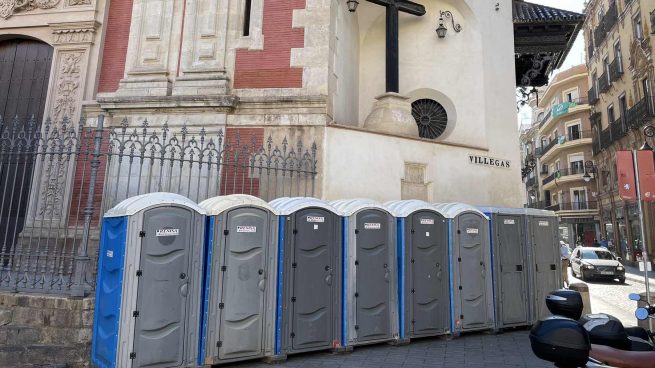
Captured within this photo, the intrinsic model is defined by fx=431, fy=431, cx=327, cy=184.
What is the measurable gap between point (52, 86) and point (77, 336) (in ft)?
25.6

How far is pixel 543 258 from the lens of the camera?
797 cm

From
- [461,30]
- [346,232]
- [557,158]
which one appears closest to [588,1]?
[557,158]

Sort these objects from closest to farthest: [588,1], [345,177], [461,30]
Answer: [345,177] < [461,30] < [588,1]

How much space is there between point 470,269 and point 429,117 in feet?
21.1

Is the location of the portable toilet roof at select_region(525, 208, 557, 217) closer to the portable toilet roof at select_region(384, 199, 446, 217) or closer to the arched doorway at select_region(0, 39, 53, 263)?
the portable toilet roof at select_region(384, 199, 446, 217)

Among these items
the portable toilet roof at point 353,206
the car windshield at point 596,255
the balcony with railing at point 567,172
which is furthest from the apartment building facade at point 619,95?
the portable toilet roof at point 353,206

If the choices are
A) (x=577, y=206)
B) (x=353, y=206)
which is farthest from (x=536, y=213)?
(x=577, y=206)

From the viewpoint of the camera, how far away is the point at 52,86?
10688 millimetres

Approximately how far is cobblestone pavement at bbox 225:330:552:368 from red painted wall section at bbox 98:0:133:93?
8.20 m

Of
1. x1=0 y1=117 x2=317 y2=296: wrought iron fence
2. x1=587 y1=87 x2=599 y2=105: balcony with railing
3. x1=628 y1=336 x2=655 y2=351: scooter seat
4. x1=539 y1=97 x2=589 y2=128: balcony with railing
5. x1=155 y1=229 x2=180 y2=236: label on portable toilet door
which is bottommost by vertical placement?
x1=628 y1=336 x2=655 y2=351: scooter seat

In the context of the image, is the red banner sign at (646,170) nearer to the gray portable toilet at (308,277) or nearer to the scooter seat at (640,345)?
the scooter seat at (640,345)

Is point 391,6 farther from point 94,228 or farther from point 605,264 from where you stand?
point 605,264

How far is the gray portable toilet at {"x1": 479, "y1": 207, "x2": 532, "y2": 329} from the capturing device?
7348mm

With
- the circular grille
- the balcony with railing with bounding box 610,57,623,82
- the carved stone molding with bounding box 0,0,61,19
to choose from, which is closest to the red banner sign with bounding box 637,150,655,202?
the circular grille
